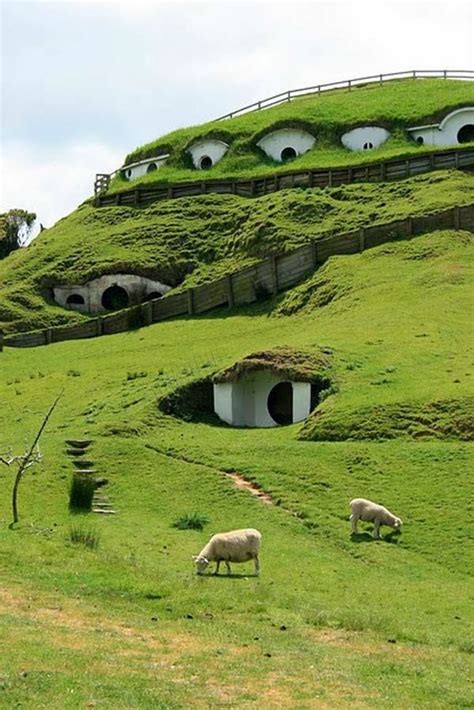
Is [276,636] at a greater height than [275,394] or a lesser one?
lesser

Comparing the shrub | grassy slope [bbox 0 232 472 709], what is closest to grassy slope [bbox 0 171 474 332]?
grassy slope [bbox 0 232 472 709]

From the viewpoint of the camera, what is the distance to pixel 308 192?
7575cm

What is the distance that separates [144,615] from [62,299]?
57.4 m

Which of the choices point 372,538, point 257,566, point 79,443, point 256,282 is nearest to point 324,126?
point 256,282

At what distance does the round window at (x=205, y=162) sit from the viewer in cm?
8925

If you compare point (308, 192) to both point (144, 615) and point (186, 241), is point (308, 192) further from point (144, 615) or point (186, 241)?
point (144, 615)

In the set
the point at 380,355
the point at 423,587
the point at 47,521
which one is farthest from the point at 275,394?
the point at 423,587

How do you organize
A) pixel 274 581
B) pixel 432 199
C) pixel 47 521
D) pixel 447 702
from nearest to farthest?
pixel 447 702 < pixel 274 581 < pixel 47 521 < pixel 432 199

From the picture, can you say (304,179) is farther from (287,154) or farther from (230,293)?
(230,293)

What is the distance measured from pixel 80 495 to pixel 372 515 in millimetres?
8687

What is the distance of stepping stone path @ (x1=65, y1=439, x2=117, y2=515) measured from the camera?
31327 millimetres

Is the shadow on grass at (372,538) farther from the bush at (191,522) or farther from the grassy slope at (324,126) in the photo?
the grassy slope at (324,126)

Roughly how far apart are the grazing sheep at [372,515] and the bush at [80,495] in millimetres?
7934

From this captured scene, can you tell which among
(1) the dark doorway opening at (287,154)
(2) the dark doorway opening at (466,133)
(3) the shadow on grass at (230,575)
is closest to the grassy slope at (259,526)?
(3) the shadow on grass at (230,575)
